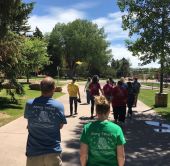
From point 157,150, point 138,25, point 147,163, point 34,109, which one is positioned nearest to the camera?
point 34,109

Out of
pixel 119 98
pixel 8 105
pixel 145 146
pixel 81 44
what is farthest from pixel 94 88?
pixel 81 44

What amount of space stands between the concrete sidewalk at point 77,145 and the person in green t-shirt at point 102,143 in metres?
4.64

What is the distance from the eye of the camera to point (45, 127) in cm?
586

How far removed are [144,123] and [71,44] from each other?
Answer: 88868mm

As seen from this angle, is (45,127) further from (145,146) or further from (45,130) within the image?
(145,146)

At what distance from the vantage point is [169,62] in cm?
2425

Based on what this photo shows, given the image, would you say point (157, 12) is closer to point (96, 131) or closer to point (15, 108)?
point (15, 108)

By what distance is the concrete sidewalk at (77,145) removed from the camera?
400 inches

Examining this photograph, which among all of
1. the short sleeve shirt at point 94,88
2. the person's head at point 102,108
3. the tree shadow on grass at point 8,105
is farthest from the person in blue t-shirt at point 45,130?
the tree shadow on grass at point 8,105

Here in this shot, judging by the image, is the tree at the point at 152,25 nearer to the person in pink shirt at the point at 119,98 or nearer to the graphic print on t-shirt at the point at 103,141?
the person in pink shirt at the point at 119,98

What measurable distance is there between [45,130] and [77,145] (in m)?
6.17

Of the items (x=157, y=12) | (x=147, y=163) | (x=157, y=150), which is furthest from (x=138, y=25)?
(x=147, y=163)

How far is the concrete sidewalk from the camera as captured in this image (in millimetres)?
10164

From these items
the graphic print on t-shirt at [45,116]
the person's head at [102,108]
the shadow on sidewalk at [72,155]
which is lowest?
the shadow on sidewalk at [72,155]
